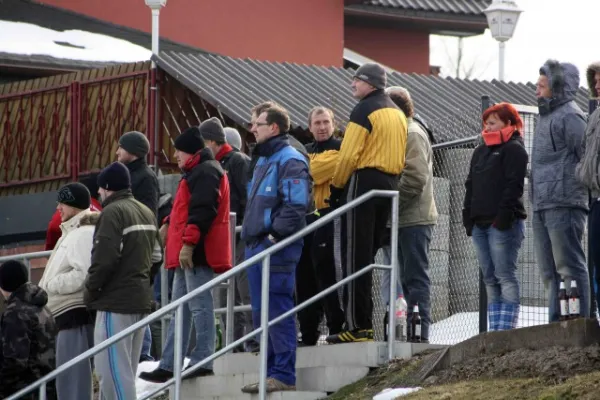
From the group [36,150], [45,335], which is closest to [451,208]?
[45,335]

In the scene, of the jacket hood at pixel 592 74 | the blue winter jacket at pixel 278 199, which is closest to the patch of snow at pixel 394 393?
the blue winter jacket at pixel 278 199

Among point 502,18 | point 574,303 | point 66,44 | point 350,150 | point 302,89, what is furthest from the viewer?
point 66,44

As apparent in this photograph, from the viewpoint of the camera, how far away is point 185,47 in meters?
24.5

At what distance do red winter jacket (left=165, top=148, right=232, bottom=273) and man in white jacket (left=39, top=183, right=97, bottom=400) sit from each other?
0.62 metres

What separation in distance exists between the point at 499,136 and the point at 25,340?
11.5 ft

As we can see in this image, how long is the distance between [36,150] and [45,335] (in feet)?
31.0

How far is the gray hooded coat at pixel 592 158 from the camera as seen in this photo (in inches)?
397

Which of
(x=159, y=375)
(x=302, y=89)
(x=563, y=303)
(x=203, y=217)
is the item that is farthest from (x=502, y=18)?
(x=563, y=303)

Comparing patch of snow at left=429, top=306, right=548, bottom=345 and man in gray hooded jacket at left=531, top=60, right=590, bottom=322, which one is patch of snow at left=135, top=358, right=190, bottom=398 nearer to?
patch of snow at left=429, top=306, right=548, bottom=345

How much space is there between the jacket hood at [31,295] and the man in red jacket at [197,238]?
946 millimetres

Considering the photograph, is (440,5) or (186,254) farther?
(440,5)

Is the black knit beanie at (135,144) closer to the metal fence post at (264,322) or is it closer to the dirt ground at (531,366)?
the metal fence post at (264,322)

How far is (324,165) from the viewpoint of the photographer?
12055 millimetres

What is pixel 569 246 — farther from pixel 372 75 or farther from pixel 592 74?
pixel 372 75
